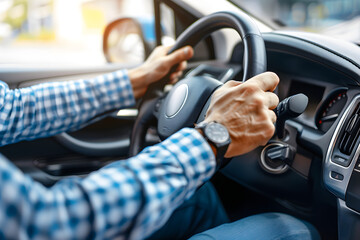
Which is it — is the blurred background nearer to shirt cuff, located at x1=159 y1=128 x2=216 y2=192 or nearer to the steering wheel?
the steering wheel

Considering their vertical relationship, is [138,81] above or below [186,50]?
below

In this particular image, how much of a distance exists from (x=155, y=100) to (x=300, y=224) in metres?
0.58

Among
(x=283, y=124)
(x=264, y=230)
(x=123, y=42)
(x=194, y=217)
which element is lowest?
(x=194, y=217)

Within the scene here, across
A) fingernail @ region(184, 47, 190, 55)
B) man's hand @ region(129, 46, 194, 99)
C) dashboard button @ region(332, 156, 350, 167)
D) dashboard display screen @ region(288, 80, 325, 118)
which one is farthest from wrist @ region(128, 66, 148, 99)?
dashboard button @ region(332, 156, 350, 167)

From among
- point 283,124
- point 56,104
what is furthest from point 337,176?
point 56,104

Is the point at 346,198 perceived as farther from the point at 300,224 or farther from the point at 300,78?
the point at 300,78

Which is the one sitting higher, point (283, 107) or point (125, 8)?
point (283, 107)

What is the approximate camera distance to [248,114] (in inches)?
26.2

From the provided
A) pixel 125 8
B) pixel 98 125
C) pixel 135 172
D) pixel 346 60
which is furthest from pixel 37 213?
pixel 125 8

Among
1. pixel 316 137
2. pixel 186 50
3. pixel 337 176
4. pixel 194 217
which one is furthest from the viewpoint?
pixel 186 50

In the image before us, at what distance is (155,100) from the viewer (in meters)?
1.14

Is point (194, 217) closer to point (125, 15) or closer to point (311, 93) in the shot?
point (311, 93)

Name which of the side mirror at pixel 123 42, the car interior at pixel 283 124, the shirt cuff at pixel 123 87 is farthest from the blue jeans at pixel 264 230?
the side mirror at pixel 123 42

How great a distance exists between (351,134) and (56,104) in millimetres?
820
